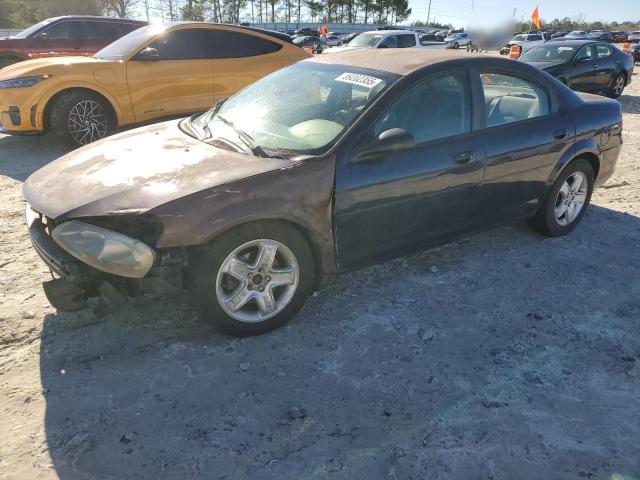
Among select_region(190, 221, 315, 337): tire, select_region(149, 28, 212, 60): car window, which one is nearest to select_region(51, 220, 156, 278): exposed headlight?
select_region(190, 221, 315, 337): tire

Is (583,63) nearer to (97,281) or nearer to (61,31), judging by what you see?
(61,31)

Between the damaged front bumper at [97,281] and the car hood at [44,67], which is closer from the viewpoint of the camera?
the damaged front bumper at [97,281]

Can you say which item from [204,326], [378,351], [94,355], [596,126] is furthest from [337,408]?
[596,126]

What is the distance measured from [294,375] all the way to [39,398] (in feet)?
4.08

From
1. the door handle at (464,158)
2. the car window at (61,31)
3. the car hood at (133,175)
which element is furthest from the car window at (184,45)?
the door handle at (464,158)

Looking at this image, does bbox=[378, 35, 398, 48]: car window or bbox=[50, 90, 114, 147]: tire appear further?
bbox=[378, 35, 398, 48]: car window

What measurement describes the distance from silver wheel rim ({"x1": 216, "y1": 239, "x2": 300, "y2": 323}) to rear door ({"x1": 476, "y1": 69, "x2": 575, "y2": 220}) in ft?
5.35

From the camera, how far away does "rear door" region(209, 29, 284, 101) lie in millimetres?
7520

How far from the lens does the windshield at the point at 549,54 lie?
1162cm

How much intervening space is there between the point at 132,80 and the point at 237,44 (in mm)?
1778

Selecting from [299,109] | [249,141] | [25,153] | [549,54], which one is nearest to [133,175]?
[249,141]

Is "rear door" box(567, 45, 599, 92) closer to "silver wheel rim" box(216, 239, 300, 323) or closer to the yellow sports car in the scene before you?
the yellow sports car

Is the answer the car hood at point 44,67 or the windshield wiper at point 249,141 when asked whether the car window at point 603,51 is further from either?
the windshield wiper at point 249,141

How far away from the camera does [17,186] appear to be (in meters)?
5.48
